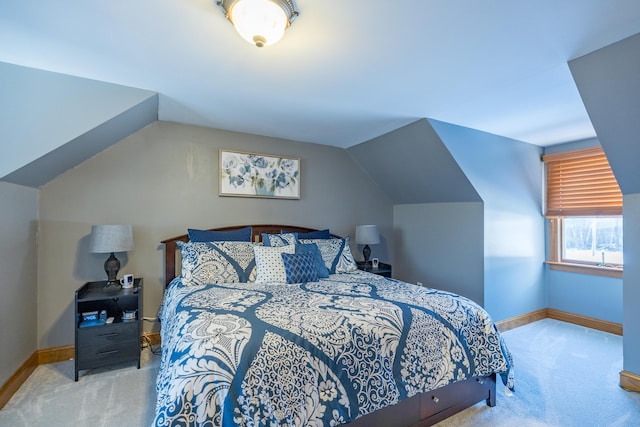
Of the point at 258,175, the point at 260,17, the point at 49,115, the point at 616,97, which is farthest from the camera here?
the point at 258,175

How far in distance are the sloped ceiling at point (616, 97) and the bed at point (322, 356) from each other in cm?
155

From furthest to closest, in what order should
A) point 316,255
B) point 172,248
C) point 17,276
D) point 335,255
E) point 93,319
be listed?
point 335,255 → point 172,248 → point 316,255 → point 93,319 → point 17,276

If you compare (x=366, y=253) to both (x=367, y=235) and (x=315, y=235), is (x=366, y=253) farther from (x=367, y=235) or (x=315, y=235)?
(x=315, y=235)

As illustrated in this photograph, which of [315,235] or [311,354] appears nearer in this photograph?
[311,354]

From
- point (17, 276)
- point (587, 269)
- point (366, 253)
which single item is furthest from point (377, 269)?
point (17, 276)

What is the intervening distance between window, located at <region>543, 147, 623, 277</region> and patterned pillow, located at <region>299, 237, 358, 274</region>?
2.79 metres

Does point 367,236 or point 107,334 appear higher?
point 367,236

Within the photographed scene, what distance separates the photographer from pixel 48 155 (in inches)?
83.6

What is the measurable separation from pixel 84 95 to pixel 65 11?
Answer: 82cm

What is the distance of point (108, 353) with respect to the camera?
93.5 inches

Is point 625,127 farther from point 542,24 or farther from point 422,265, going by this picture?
point 422,265

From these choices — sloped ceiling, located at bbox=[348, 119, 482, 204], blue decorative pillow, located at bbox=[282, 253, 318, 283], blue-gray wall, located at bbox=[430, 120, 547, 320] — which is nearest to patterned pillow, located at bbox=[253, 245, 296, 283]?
blue decorative pillow, located at bbox=[282, 253, 318, 283]

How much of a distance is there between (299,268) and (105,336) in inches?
63.7

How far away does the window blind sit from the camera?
335cm
